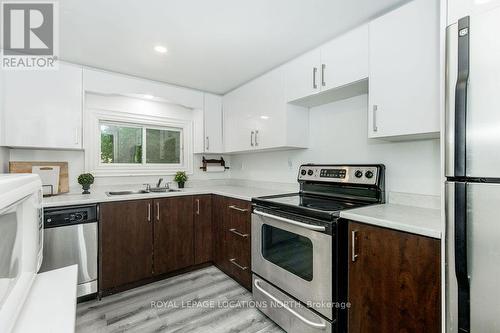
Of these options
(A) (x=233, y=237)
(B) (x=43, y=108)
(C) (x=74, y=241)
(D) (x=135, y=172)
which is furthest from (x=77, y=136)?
(A) (x=233, y=237)

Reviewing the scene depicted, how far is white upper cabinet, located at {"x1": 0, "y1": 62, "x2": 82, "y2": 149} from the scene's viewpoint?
1.96 metres

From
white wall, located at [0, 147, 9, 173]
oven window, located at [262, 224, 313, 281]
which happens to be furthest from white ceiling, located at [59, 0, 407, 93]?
oven window, located at [262, 224, 313, 281]

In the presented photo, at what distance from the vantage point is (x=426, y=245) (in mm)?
1080

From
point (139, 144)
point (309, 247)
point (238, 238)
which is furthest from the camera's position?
point (139, 144)

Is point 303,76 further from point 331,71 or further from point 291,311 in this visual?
point 291,311

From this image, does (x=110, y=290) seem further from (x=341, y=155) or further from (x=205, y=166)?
(x=341, y=155)

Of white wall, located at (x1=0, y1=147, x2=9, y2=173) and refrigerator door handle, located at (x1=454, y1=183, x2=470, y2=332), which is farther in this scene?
white wall, located at (x1=0, y1=147, x2=9, y2=173)

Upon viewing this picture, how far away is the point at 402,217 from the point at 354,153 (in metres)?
0.82

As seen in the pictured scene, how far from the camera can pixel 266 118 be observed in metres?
2.42

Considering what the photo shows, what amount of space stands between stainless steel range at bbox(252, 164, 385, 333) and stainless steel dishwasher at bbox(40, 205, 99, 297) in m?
1.36

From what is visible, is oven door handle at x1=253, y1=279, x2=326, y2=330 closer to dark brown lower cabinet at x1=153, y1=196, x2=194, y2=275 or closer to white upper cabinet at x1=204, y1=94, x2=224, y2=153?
dark brown lower cabinet at x1=153, y1=196, x2=194, y2=275

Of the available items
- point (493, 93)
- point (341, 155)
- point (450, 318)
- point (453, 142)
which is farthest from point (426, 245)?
point (341, 155)

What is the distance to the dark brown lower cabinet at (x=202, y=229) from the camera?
258 cm

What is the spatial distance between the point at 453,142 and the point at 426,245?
483 mm
